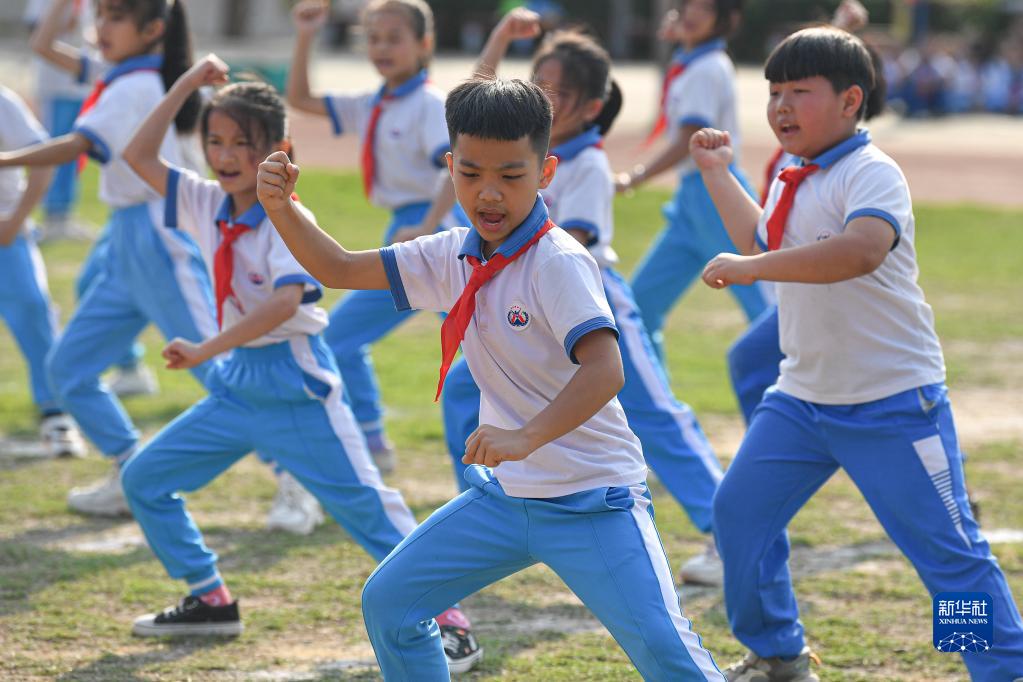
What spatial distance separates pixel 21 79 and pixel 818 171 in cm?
2570

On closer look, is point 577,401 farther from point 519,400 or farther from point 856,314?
point 856,314

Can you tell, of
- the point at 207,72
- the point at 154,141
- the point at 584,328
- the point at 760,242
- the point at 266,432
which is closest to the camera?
the point at 584,328

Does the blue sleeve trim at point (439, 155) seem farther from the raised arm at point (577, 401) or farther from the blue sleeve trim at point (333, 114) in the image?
the raised arm at point (577, 401)

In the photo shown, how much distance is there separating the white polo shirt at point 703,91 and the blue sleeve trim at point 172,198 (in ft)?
9.61

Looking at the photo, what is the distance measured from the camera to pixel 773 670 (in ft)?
Answer: 14.3

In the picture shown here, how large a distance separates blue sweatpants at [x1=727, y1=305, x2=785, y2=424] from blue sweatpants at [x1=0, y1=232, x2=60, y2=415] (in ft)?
11.8

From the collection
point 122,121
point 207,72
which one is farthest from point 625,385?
point 122,121

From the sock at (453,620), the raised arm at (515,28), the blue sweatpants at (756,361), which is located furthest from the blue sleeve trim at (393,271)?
the raised arm at (515,28)

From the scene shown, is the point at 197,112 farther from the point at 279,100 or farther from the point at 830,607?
the point at 830,607

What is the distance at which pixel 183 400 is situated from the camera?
8.19 m

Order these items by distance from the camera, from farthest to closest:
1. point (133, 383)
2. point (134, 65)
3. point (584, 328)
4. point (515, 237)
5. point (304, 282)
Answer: point (133, 383), point (134, 65), point (304, 282), point (515, 237), point (584, 328)

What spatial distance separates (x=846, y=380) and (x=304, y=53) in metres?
3.34

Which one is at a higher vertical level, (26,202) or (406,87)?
(406,87)

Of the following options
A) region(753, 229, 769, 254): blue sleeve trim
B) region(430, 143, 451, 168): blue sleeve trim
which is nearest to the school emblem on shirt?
region(753, 229, 769, 254): blue sleeve trim
